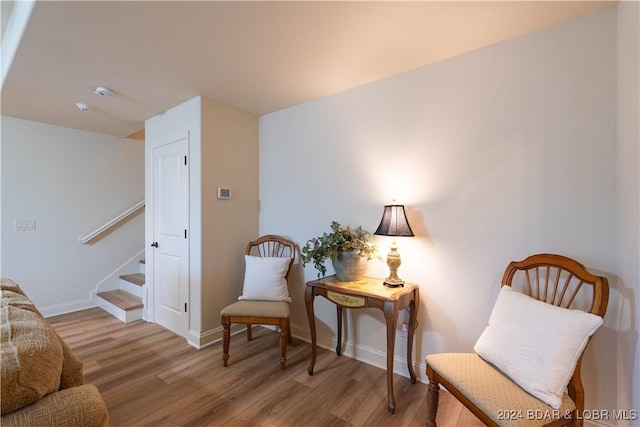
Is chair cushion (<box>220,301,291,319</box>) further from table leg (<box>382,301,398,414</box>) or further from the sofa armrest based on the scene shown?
the sofa armrest

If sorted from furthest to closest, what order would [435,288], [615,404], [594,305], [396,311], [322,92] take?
[322,92] → [435,288] → [396,311] → [615,404] → [594,305]

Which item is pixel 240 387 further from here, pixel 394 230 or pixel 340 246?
pixel 394 230

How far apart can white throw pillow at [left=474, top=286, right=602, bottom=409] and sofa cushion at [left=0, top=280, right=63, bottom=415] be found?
1.76m

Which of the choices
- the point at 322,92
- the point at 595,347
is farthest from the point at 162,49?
the point at 595,347

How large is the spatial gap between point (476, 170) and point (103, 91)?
3028 millimetres

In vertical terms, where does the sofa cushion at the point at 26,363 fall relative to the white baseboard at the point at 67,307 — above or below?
above

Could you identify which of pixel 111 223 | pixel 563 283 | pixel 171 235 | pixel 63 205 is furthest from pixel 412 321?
pixel 63 205

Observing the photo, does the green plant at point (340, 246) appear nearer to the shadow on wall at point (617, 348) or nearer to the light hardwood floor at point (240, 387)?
the light hardwood floor at point (240, 387)

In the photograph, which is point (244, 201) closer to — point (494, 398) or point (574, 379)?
point (494, 398)

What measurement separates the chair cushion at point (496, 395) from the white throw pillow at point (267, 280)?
1.37 meters

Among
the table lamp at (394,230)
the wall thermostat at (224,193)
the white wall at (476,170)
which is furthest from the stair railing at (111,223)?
the table lamp at (394,230)

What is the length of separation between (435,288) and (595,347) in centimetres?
85

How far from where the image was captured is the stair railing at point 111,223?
3596 mm

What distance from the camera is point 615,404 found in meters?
1.48
